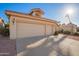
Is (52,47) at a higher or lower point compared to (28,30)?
lower

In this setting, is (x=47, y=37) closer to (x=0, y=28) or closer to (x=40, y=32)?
(x=40, y=32)

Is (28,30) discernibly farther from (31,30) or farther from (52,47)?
(52,47)

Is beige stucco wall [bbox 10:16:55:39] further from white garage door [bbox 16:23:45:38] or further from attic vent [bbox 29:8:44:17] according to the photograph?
attic vent [bbox 29:8:44:17]

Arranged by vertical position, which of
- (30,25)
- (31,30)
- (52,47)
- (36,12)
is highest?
(36,12)

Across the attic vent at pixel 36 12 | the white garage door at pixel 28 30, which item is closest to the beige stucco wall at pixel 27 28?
the white garage door at pixel 28 30

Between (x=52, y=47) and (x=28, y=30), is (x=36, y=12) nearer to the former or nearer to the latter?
(x=28, y=30)

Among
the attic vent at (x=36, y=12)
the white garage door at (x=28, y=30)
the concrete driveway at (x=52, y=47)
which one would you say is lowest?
the concrete driveway at (x=52, y=47)

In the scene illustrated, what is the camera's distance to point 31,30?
16.9ft

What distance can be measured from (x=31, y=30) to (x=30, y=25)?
122 millimetres

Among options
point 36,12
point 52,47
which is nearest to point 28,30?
point 36,12

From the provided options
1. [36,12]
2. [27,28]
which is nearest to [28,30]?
[27,28]

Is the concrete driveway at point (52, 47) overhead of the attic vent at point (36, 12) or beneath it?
beneath

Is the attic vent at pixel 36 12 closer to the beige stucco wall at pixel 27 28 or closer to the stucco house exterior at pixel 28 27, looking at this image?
the stucco house exterior at pixel 28 27

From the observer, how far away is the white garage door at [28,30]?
5.11m
